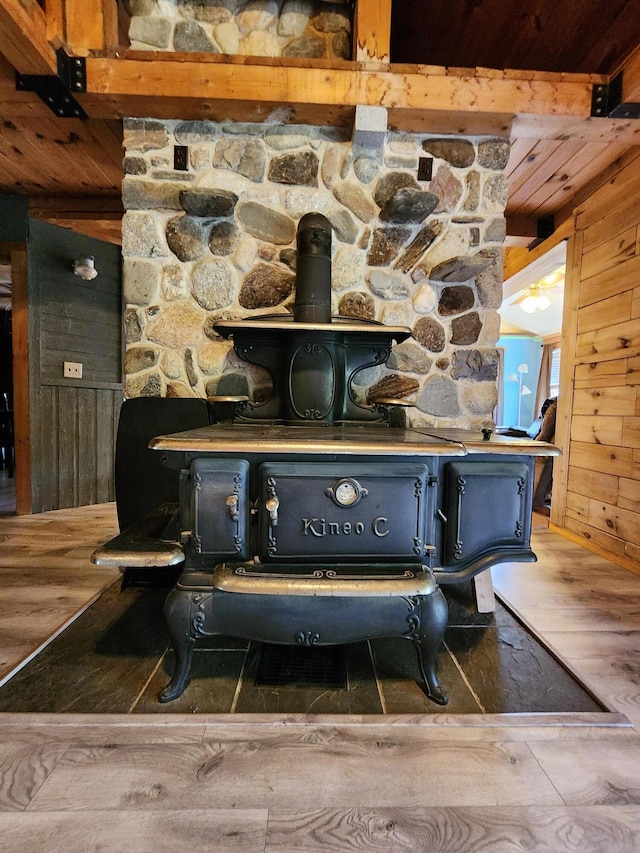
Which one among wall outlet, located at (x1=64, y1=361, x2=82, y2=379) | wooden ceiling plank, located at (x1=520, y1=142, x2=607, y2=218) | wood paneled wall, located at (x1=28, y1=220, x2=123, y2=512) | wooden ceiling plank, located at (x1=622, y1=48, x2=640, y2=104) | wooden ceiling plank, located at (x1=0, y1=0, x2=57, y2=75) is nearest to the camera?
wooden ceiling plank, located at (x1=0, y1=0, x2=57, y2=75)

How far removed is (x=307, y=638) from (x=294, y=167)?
1940mm

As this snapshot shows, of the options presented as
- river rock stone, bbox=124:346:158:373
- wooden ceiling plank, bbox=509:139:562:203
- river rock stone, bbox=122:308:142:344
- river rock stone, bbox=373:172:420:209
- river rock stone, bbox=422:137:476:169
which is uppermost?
wooden ceiling plank, bbox=509:139:562:203

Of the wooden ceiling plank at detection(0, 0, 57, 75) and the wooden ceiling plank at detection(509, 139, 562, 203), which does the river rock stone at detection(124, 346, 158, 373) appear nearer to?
the wooden ceiling plank at detection(0, 0, 57, 75)

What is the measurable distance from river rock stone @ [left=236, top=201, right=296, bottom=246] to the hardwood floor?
186 centimetres

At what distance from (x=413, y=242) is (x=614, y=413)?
1.66 metres

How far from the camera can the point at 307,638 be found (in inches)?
45.3

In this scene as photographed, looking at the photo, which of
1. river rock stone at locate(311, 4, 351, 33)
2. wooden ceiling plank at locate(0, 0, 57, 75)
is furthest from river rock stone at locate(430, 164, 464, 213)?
wooden ceiling plank at locate(0, 0, 57, 75)

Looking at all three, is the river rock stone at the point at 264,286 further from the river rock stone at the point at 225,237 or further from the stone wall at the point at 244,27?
the stone wall at the point at 244,27

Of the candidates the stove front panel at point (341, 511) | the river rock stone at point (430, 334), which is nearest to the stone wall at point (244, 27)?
the river rock stone at point (430, 334)

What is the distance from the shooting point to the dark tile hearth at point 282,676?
47.1 inches

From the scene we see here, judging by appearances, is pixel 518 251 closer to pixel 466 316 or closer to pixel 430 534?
pixel 466 316

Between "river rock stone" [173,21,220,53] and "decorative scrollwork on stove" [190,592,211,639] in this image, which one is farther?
"river rock stone" [173,21,220,53]

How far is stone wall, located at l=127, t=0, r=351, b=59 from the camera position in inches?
71.4

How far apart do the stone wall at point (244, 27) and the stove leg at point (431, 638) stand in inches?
90.5
